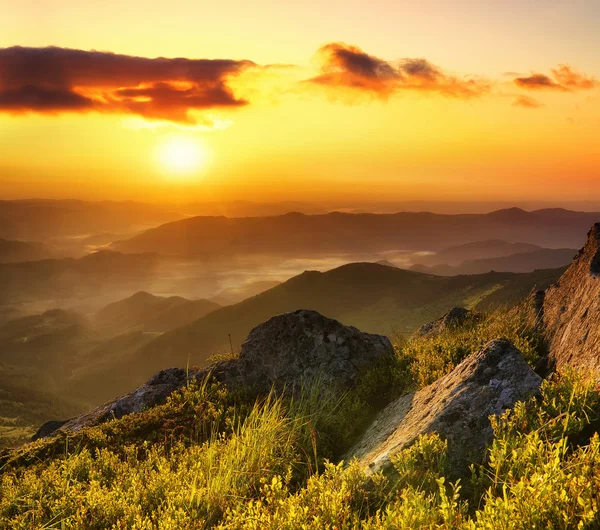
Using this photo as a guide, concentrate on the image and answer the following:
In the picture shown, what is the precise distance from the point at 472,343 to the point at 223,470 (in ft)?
18.8

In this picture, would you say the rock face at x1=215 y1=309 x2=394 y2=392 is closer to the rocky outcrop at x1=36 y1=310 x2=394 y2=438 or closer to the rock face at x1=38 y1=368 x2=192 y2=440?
the rocky outcrop at x1=36 y1=310 x2=394 y2=438

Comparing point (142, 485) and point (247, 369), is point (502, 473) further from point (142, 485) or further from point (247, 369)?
point (247, 369)

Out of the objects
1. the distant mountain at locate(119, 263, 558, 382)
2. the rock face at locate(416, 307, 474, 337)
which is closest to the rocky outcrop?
the rock face at locate(416, 307, 474, 337)

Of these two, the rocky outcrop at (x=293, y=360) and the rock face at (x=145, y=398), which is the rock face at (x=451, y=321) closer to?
the rocky outcrop at (x=293, y=360)

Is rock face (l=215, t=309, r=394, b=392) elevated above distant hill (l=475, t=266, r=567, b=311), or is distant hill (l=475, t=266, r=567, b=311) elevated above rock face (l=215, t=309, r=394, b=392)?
rock face (l=215, t=309, r=394, b=392)

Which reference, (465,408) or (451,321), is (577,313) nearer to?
(465,408)

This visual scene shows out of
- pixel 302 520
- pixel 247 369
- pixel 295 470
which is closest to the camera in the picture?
pixel 302 520

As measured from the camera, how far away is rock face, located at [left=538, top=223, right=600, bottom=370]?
24.8ft

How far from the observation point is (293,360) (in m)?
11.3

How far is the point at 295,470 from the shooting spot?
6.93 meters

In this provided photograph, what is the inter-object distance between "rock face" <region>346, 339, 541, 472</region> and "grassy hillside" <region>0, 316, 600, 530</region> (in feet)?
0.92

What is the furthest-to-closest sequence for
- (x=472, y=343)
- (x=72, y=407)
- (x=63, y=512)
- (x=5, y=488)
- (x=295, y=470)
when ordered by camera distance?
(x=72, y=407) < (x=472, y=343) < (x=5, y=488) < (x=295, y=470) < (x=63, y=512)

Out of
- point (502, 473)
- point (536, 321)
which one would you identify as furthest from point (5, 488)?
point (536, 321)

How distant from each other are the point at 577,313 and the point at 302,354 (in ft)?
18.8
